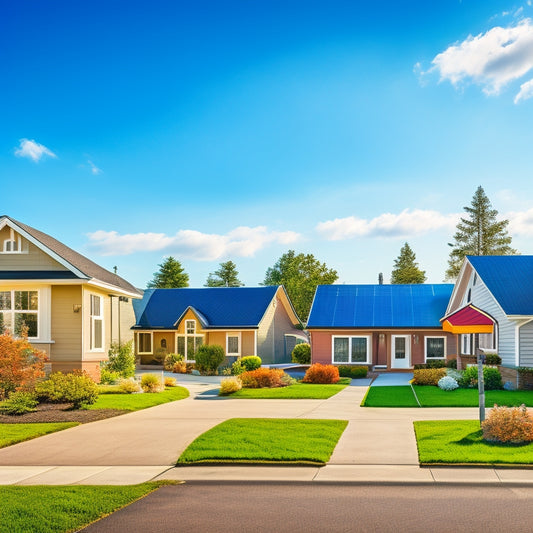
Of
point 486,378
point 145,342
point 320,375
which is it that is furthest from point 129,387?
point 145,342

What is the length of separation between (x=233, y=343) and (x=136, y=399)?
18196 mm

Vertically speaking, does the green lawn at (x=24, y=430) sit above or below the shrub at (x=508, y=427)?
below

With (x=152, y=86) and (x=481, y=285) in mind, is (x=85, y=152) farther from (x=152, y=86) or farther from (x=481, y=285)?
(x=481, y=285)

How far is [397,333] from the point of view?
36.9 metres

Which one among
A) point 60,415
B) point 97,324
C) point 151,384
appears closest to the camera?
point 60,415

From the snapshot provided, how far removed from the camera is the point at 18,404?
60.6 ft

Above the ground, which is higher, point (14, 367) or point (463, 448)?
point (14, 367)

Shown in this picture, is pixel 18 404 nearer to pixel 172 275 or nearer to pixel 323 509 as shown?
pixel 323 509

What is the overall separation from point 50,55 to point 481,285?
21.1 m

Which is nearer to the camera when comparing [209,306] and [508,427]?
[508,427]

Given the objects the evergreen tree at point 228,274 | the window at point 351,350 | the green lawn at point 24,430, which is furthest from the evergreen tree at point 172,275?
the green lawn at point 24,430

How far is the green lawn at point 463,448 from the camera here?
36.0 ft

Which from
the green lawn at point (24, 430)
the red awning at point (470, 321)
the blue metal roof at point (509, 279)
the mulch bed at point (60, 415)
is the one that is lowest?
the mulch bed at point (60, 415)

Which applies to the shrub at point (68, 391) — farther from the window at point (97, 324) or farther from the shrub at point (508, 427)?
Answer: the shrub at point (508, 427)
